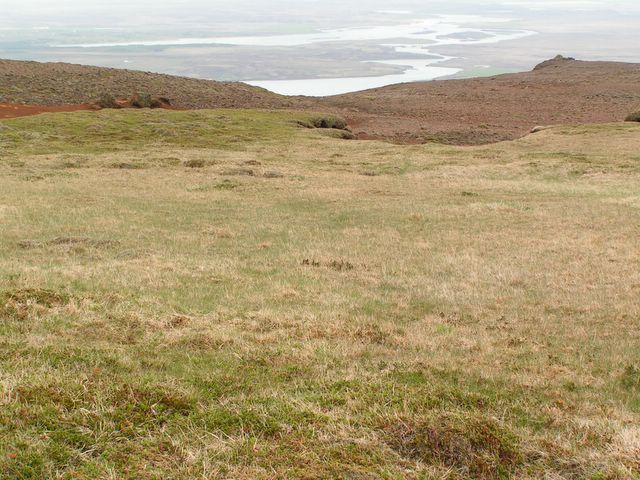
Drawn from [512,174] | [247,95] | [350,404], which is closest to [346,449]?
[350,404]

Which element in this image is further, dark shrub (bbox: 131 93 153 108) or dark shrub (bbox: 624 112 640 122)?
dark shrub (bbox: 131 93 153 108)

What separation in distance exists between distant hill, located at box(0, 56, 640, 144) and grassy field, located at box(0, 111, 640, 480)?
35.7m

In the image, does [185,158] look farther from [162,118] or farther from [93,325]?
[93,325]

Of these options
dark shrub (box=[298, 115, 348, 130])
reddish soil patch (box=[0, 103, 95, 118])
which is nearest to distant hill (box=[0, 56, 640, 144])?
dark shrub (box=[298, 115, 348, 130])

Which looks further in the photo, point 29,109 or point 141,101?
point 141,101

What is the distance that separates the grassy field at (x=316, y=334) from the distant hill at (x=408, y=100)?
3569cm

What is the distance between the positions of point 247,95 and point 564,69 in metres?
59.5

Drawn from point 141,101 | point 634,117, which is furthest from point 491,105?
point 141,101

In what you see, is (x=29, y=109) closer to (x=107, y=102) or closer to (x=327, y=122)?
(x=107, y=102)

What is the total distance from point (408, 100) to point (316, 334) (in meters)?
76.3

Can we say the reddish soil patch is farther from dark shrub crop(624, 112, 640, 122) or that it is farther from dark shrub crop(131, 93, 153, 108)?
dark shrub crop(624, 112, 640, 122)

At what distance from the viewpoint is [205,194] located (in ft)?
97.5

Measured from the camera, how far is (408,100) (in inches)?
3297

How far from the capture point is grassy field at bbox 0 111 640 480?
6.19 m
